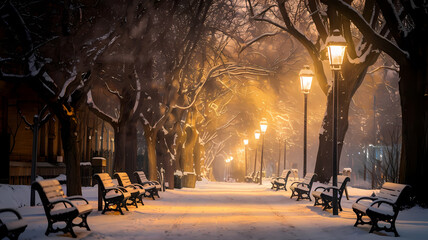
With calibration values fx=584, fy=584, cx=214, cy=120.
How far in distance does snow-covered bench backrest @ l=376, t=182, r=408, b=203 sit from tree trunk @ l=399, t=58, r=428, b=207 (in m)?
2.63

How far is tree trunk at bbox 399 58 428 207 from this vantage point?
49.3ft

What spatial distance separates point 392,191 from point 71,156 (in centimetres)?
1027

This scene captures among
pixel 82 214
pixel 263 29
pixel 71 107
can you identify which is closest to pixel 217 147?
pixel 263 29

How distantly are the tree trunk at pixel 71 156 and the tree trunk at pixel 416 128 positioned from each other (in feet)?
31.9

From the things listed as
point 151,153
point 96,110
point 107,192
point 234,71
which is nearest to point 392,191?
point 107,192

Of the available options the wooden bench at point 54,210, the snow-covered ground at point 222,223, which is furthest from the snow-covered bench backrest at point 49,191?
the snow-covered ground at point 222,223

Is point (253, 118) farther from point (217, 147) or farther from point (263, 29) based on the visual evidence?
point (217, 147)

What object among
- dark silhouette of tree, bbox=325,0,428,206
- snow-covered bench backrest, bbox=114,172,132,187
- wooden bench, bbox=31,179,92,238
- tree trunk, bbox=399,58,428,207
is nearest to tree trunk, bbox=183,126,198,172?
snow-covered bench backrest, bbox=114,172,132,187

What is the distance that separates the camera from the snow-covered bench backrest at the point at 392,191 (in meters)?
11.7

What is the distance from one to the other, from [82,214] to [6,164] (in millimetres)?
10812

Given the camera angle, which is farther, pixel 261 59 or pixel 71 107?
pixel 261 59

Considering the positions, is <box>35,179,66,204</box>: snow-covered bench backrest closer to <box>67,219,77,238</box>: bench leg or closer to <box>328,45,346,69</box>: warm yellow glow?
<box>67,219,77,238</box>: bench leg

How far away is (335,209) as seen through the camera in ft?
51.8

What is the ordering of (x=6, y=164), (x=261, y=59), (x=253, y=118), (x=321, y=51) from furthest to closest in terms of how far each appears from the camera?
(x=253, y=118) → (x=261, y=59) → (x=321, y=51) → (x=6, y=164)
